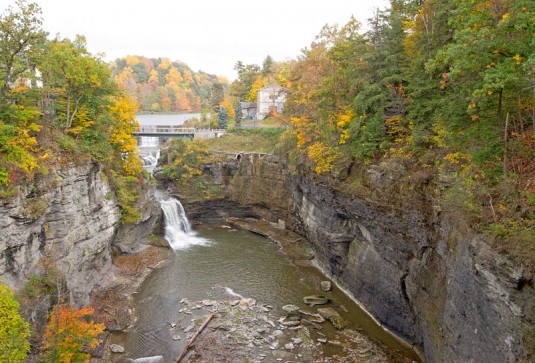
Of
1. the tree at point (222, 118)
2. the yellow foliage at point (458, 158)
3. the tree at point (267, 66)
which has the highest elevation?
the tree at point (267, 66)

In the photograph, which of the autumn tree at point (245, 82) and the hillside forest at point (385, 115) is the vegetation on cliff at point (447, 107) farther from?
the autumn tree at point (245, 82)

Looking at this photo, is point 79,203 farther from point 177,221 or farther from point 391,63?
point 391,63

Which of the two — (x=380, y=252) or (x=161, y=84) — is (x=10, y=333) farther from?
(x=161, y=84)

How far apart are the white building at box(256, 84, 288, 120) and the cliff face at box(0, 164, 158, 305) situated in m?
40.9

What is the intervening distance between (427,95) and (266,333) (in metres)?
16.0

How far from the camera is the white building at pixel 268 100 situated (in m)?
61.8

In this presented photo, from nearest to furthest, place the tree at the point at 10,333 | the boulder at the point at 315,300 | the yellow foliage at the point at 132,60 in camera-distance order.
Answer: the tree at the point at 10,333 → the boulder at the point at 315,300 → the yellow foliage at the point at 132,60

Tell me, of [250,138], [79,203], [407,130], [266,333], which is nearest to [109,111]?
[79,203]

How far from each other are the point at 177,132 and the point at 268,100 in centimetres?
2060

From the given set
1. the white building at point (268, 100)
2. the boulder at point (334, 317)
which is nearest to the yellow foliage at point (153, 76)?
the white building at point (268, 100)

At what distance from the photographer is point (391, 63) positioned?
2131cm

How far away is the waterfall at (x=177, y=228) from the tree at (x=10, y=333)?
2009cm

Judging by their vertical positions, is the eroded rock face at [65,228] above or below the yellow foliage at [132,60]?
below

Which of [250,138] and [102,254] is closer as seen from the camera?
[102,254]
